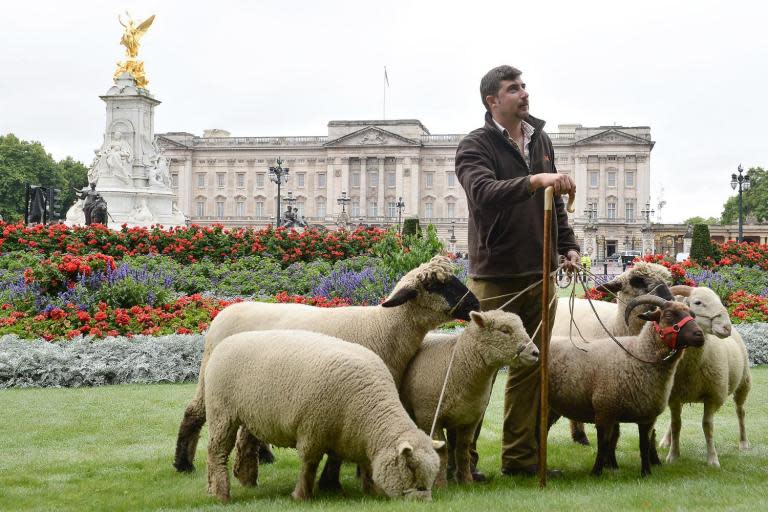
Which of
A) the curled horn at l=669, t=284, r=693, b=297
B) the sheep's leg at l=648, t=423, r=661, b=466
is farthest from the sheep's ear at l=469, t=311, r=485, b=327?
the curled horn at l=669, t=284, r=693, b=297

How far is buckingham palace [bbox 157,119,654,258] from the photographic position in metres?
90.1

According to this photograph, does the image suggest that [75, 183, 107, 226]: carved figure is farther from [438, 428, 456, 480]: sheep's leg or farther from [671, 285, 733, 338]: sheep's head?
[671, 285, 733, 338]: sheep's head

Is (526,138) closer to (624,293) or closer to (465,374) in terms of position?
(624,293)

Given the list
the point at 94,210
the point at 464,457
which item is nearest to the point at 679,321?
the point at 464,457

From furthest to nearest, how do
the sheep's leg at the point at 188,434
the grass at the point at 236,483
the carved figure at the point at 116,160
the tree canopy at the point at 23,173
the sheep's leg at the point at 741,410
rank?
the tree canopy at the point at 23,173
the carved figure at the point at 116,160
the sheep's leg at the point at 741,410
the sheep's leg at the point at 188,434
the grass at the point at 236,483

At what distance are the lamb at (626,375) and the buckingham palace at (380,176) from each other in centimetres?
7972

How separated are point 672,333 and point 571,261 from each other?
34.3 inches

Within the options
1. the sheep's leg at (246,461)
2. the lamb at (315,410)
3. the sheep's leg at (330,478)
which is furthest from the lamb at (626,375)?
the sheep's leg at (246,461)

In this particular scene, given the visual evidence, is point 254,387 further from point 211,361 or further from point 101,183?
point 101,183

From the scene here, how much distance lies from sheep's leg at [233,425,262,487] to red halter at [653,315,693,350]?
2653 millimetres

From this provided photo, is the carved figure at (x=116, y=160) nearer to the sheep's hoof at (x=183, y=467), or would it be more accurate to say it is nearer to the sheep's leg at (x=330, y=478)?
the sheep's hoof at (x=183, y=467)

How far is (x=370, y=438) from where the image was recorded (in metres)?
4.57

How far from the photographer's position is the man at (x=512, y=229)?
18.0ft

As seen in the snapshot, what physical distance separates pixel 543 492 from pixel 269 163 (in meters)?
93.9
